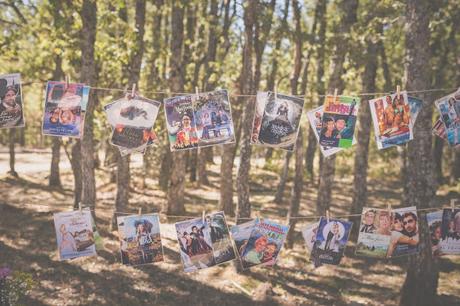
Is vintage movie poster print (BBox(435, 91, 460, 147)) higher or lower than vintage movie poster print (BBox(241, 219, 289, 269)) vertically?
higher

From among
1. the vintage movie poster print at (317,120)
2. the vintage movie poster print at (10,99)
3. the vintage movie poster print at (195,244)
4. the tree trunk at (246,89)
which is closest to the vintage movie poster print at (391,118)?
the vintage movie poster print at (317,120)

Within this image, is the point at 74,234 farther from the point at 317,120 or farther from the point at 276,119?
the point at 317,120

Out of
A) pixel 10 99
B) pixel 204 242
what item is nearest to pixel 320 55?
pixel 204 242

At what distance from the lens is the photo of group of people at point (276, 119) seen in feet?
19.0

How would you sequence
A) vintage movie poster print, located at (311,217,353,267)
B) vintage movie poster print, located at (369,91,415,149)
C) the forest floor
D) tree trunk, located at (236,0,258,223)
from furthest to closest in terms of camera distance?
tree trunk, located at (236,0,258,223) < the forest floor < vintage movie poster print, located at (311,217,353,267) < vintage movie poster print, located at (369,91,415,149)

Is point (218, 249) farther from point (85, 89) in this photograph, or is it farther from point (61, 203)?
point (61, 203)

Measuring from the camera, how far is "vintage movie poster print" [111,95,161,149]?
18.8ft

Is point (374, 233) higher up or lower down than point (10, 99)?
lower down

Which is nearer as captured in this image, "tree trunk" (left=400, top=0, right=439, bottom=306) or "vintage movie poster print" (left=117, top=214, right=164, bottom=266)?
"vintage movie poster print" (left=117, top=214, right=164, bottom=266)

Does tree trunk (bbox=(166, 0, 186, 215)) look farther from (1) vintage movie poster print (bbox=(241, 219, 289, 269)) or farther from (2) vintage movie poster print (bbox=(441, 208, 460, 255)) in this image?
(2) vintage movie poster print (bbox=(441, 208, 460, 255))

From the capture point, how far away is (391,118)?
5605 millimetres

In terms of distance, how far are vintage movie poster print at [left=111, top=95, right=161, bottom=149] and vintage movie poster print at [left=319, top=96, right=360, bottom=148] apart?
2428 millimetres

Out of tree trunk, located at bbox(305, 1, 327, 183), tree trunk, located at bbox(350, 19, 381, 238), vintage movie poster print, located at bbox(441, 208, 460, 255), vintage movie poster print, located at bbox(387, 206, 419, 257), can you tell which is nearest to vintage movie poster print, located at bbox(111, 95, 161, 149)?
vintage movie poster print, located at bbox(387, 206, 419, 257)

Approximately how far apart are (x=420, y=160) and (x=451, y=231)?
1.70 m
